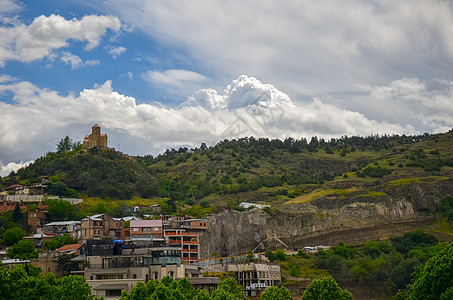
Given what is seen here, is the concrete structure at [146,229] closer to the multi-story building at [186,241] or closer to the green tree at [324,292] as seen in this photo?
the multi-story building at [186,241]

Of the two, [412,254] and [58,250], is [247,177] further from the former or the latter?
[58,250]

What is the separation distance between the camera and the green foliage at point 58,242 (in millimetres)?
94438

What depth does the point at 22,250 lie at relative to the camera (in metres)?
89.2

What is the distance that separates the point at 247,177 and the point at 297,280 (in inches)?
2844

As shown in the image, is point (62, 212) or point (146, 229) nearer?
point (146, 229)

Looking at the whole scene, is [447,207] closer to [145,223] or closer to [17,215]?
[145,223]

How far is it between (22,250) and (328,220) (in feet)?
196

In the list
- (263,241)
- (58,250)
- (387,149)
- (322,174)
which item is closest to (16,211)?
(58,250)

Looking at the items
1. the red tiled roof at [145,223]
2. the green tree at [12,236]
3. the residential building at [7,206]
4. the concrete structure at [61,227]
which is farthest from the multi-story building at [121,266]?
the residential building at [7,206]

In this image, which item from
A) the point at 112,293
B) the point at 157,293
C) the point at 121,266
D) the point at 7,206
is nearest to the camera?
the point at 157,293

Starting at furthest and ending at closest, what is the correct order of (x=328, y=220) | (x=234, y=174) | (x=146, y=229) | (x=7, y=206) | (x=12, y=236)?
(x=234, y=174), (x=328, y=220), (x=7, y=206), (x=12, y=236), (x=146, y=229)

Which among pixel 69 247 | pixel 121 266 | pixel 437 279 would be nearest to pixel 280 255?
pixel 121 266

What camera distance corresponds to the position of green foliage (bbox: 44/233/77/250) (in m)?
94.4

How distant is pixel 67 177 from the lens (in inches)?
5497
